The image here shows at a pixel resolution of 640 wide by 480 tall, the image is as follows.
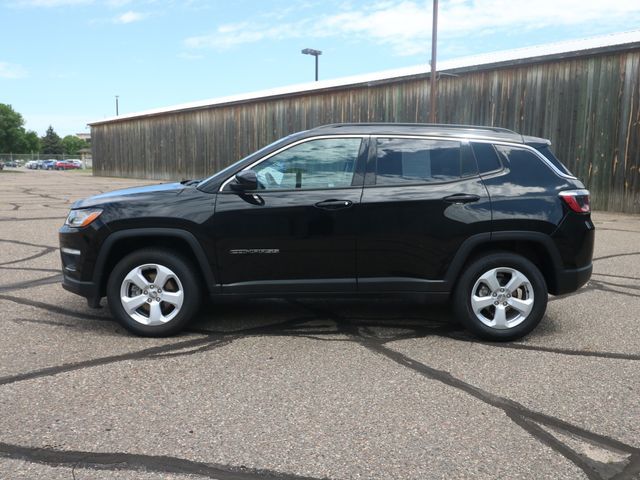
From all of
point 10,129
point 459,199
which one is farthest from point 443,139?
point 10,129

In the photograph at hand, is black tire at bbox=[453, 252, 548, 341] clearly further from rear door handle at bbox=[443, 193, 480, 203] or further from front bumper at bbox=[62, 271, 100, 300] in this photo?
front bumper at bbox=[62, 271, 100, 300]

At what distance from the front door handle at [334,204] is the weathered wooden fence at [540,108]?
13.4m

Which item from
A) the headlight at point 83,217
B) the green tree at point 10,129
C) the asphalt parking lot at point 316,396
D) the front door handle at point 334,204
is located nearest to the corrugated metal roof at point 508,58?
the asphalt parking lot at point 316,396

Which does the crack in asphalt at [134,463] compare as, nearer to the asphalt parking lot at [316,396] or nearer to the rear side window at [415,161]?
the asphalt parking lot at [316,396]

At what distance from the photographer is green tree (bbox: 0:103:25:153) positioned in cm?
7831

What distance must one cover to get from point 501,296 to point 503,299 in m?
0.03

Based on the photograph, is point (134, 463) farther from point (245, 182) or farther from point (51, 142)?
point (51, 142)

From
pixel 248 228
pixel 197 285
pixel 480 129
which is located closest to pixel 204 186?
pixel 248 228

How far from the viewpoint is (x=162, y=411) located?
333 centimetres

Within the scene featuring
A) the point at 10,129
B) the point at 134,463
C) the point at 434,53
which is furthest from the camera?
the point at 10,129

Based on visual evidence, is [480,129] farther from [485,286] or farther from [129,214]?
[129,214]

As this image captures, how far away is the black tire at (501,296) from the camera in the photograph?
4.64 metres

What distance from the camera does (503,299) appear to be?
467 cm

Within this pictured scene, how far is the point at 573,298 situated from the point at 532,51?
1347 cm
